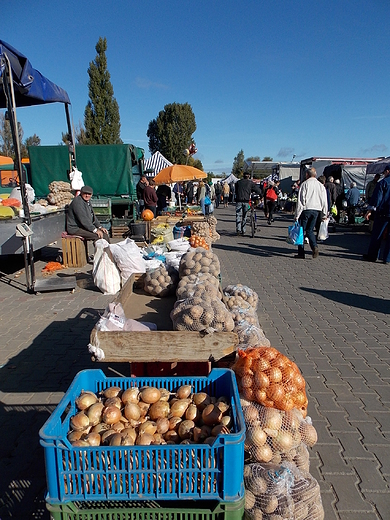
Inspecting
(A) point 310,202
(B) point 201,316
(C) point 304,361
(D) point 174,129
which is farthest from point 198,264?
(D) point 174,129

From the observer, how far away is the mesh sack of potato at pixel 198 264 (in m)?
4.63

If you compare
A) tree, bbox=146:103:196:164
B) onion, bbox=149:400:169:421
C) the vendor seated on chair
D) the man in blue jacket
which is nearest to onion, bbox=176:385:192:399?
onion, bbox=149:400:169:421

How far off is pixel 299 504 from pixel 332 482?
53cm

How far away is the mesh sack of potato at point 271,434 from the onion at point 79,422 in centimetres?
100

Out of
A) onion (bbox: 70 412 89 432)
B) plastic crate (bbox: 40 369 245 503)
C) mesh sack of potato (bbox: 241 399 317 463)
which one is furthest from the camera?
mesh sack of potato (bbox: 241 399 317 463)

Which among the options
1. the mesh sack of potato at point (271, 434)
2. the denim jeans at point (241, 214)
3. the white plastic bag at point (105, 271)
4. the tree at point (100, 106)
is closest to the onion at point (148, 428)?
the mesh sack of potato at point (271, 434)

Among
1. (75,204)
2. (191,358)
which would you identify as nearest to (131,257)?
(75,204)

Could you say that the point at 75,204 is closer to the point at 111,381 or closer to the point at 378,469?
the point at 111,381

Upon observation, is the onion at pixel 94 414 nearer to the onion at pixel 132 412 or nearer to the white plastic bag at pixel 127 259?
the onion at pixel 132 412

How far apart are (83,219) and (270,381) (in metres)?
7.04

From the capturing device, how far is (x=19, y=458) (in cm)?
284

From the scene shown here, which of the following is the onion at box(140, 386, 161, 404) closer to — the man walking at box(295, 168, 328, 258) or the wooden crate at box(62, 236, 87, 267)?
the wooden crate at box(62, 236, 87, 267)

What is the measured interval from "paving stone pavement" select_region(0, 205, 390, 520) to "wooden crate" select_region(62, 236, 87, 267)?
363mm

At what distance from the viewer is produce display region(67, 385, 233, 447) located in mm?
2154
